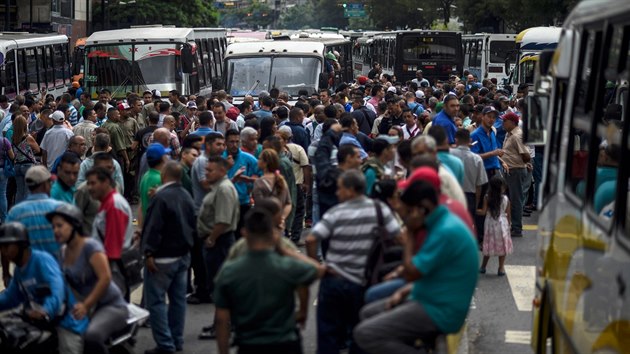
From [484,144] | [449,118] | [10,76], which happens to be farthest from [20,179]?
[10,76]

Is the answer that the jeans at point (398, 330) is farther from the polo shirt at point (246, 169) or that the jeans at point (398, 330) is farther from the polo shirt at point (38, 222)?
the polo shirt at point (246, 169)

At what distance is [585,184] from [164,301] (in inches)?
175

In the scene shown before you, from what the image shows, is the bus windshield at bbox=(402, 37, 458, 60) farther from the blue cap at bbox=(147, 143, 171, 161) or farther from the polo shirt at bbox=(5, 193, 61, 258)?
the polo shirt at bbox=(5, 193, 61, 258)

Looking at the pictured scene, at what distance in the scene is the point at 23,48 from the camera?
1323 inches

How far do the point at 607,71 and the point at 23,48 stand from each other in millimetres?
28016

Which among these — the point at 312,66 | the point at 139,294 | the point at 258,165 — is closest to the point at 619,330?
the point at 258,165

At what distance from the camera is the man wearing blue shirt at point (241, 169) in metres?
12.9

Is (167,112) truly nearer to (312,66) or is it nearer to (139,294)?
(139,294)

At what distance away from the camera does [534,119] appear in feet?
32.7

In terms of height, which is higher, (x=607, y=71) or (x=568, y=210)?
(x=607, y=71)

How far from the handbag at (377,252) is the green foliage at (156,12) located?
65488 millimetres

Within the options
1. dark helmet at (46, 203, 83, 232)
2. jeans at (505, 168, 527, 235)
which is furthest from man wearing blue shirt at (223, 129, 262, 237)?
jeans at (505, 168, 527, 235)

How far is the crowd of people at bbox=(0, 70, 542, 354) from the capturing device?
7.44m

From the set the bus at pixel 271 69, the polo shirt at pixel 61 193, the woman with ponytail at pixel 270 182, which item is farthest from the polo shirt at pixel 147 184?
the bus at pixel 271 69
